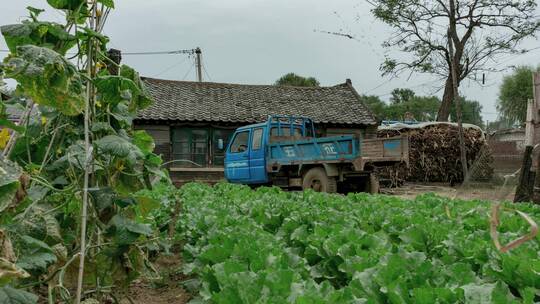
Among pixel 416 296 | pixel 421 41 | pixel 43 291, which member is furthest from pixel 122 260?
pixel 421 41

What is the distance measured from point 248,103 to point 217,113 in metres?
2.39

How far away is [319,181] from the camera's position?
1466 centimetres

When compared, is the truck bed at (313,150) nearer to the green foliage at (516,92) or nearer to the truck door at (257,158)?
the truck door at (257,158)

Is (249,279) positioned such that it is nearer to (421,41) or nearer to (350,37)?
(350,37)

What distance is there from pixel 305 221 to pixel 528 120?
15.0 ft

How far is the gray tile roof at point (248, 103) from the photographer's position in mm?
23812

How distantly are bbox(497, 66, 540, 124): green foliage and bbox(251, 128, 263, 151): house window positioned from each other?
36592 millimetres

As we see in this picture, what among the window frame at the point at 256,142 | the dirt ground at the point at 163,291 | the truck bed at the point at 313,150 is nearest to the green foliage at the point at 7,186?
the dirt ground at the point at 163,291

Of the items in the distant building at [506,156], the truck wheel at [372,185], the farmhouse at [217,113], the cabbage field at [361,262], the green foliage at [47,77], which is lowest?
the truck wheel at [372,185]

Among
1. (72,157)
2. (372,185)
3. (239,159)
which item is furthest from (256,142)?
(72,157)

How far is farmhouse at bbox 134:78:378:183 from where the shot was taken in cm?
2288

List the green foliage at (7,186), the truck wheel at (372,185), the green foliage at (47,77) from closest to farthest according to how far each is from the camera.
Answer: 1. the green foliage at (7,186)
2. the green foliage at (47,77)
3. the truck wheel at (372,185)

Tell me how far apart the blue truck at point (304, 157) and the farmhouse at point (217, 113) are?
6185 mm

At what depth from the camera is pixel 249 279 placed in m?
2.19
